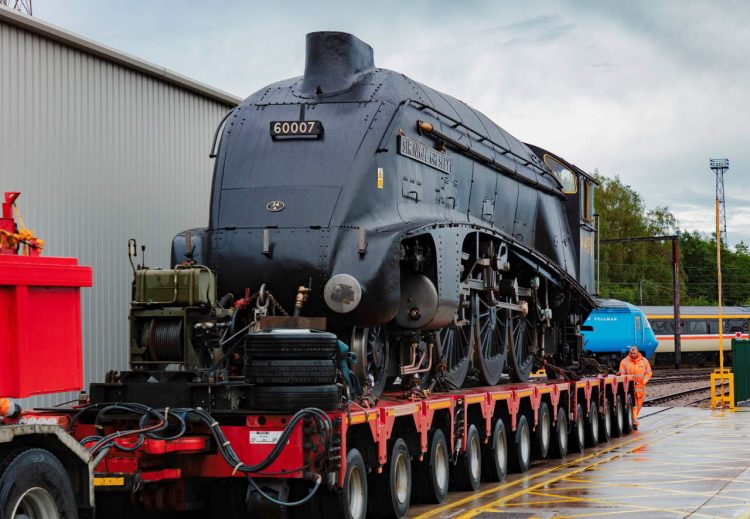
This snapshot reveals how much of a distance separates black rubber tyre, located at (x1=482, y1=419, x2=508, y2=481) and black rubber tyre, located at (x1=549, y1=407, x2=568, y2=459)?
2945mm

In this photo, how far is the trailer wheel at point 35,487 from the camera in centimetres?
641

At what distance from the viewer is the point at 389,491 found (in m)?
11.2

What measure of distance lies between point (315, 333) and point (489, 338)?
23.0 ft

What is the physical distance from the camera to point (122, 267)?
1597 centimetres

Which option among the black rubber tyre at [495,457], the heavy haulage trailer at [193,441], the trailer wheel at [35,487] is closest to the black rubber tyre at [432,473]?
the heavy haulage trailer at [193,441]

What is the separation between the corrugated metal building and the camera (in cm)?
1406

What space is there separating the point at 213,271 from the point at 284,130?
1.72 metres

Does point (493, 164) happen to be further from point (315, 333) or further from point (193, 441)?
point (193, 441)

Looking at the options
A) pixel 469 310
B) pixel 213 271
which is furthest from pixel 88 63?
pixel 469 310

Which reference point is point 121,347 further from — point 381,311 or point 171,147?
point 381,311

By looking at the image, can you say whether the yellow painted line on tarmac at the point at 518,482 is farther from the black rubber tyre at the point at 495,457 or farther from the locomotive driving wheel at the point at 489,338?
the locomotive driving wheel at the point at 489,338

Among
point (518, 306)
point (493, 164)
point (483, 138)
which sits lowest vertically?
point (518, 306)

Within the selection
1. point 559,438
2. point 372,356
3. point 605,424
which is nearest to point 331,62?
point 372,356

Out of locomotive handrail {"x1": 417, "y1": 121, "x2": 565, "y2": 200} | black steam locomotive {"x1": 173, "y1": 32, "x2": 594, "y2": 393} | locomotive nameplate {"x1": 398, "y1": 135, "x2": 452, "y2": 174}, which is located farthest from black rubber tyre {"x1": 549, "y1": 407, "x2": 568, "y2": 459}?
locomotive nameplate {"x1": 398, "y1": 135, "x2": 452, "y2": 174}
